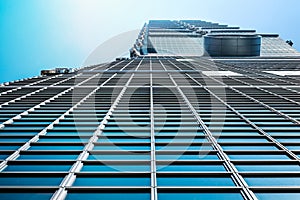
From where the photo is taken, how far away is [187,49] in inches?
3770

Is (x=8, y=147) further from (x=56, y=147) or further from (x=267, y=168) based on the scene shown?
(x=267, y=168)

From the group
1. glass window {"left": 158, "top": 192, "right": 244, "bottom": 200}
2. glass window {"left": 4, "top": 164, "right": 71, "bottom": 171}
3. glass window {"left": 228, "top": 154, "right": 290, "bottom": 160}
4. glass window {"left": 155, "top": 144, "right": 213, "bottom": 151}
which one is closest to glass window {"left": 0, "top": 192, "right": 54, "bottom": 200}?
glass window {"left": 4, "top": 164, "right": 71, "bottom": 171}

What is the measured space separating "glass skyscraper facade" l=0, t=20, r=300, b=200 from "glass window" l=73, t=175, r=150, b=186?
0.11 ft

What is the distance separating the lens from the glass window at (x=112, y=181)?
12.0 m

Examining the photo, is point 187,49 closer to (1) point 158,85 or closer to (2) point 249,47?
(2) point 249,47

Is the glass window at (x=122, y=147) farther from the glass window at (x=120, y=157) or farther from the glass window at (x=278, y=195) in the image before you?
the glass window at (x=278, y=195)

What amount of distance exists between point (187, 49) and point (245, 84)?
208 ft

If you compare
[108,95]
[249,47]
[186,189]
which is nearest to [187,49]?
[249,47]

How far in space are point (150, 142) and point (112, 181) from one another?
434cm

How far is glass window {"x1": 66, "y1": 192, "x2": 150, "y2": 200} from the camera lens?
1102 cm

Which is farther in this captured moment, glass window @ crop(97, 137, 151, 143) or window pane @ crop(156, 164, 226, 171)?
glass window @ crop(97, 137, 151, 143)

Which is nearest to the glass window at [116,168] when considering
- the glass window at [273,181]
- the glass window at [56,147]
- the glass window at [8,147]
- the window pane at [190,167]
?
the window pane at [190,167]

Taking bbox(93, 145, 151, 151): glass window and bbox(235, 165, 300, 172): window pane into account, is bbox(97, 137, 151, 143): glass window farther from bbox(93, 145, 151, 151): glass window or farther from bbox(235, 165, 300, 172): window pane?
bbox(235, 165, 300, 172): window pane

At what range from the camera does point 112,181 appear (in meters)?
12.2
